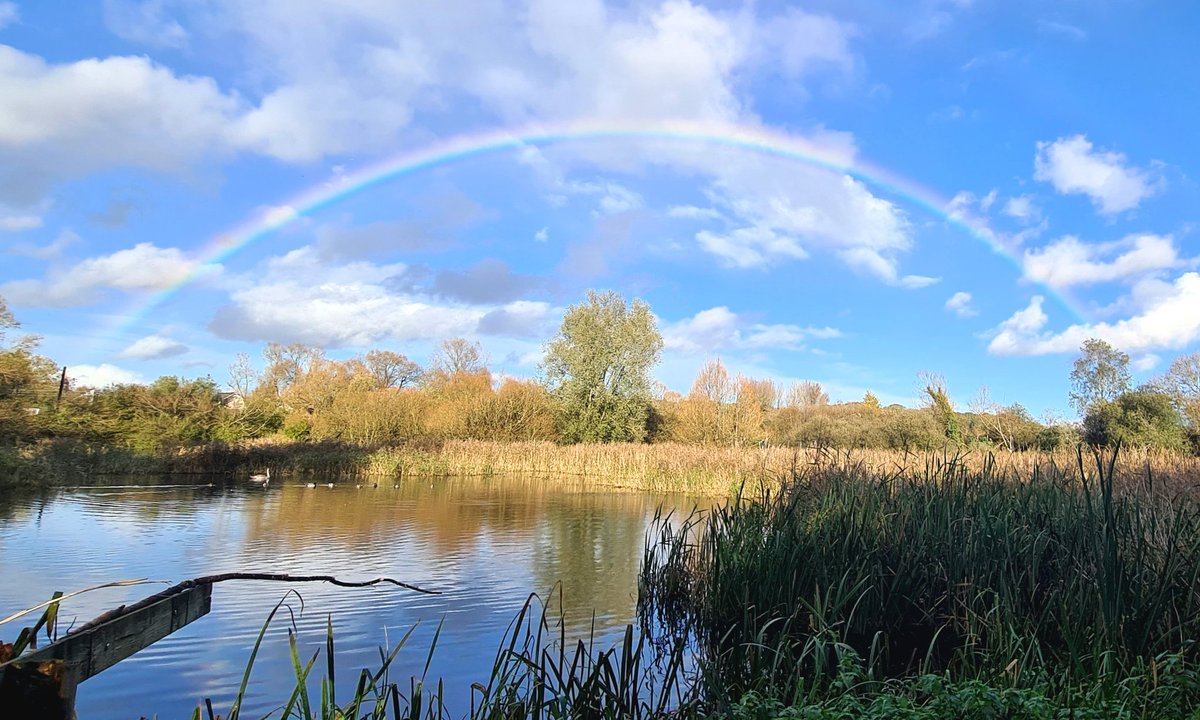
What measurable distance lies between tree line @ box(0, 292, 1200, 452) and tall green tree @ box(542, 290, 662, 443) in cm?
6

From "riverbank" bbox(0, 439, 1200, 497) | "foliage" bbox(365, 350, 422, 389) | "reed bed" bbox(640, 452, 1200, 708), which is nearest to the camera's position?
"reed bed" bbox(640, 452, 1200, 708)

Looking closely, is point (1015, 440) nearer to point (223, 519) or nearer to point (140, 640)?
point (223, 519)

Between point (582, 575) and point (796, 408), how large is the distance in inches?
1677

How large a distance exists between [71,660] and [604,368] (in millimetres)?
33686

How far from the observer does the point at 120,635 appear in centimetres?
199

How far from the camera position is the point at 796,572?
5.45 metres

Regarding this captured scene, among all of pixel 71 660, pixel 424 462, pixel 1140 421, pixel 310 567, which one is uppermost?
pixel 1140 421

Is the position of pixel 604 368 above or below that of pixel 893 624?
above

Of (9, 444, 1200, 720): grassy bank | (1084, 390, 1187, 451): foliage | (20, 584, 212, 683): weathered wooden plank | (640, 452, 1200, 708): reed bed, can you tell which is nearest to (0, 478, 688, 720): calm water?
(9, 444, 1200, 720): grassy bank

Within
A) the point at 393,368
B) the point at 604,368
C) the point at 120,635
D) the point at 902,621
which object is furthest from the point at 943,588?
the point at 393,368

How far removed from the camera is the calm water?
5.44 metres

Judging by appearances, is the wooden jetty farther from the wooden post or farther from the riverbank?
the riverbank

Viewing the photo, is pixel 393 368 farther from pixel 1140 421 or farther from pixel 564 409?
pixel 1140 421

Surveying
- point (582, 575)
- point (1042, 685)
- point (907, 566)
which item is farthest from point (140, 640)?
point (582, 575)
